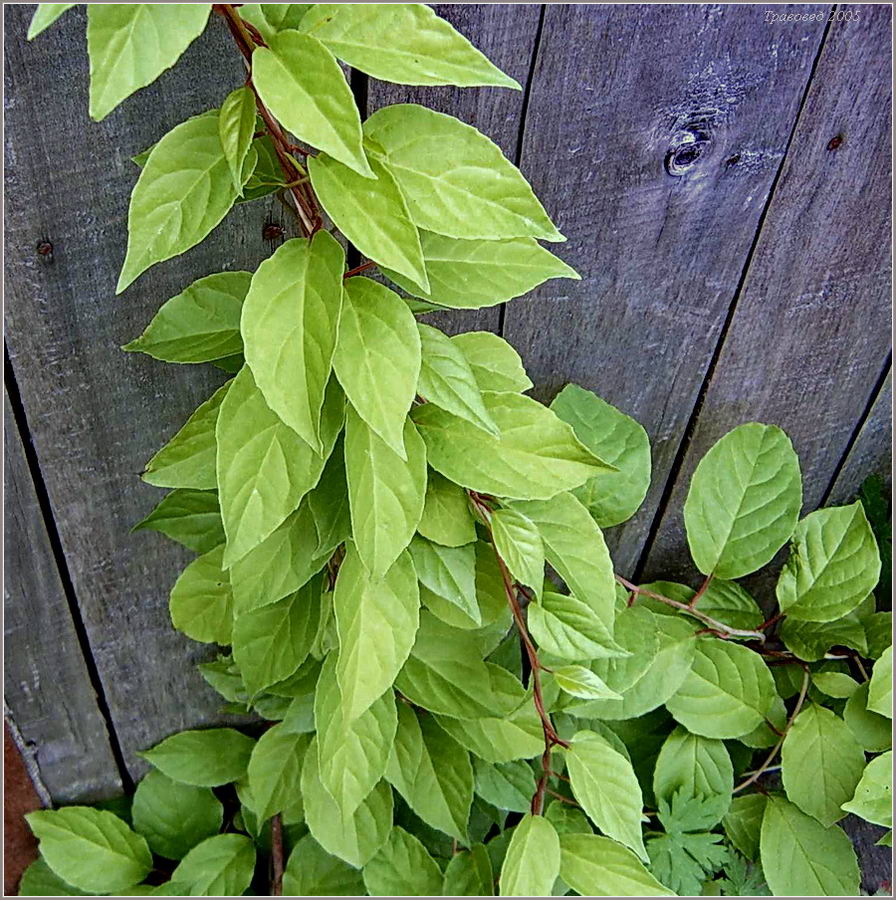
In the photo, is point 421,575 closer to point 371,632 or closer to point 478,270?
point 371,632

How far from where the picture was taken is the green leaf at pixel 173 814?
1.23 metres

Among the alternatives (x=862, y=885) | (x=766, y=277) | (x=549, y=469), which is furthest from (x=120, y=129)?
(x=862, y=885)

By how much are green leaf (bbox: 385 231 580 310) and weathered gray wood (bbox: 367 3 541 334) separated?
138 millimetres

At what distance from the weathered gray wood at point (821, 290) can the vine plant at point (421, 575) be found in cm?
7

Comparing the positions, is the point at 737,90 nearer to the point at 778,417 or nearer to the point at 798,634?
the point at 778,417

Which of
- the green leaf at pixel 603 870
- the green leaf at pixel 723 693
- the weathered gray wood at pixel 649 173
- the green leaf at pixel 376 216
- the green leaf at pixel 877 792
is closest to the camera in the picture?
the green leaf at pixel 376 216

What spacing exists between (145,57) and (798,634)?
97 cm

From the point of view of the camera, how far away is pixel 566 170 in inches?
32.8

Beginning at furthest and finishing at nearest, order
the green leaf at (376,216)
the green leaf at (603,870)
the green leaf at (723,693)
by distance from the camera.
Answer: the green leaf at (723,693) → the green leaf at (603,870) → the green leaf at (376,216)

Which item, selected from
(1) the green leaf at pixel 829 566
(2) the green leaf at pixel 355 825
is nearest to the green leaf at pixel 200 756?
(2) the green leaf at pixel 355 825

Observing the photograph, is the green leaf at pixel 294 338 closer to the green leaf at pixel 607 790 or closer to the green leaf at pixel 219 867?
the green leaf at pixel 607 790

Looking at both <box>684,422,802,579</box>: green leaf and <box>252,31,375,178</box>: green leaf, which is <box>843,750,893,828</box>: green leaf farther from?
<box>252,31,375,178</box>: green leaf

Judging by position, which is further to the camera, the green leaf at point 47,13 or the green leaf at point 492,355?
the green leaf at point 492,355

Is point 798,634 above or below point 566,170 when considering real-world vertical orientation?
below
